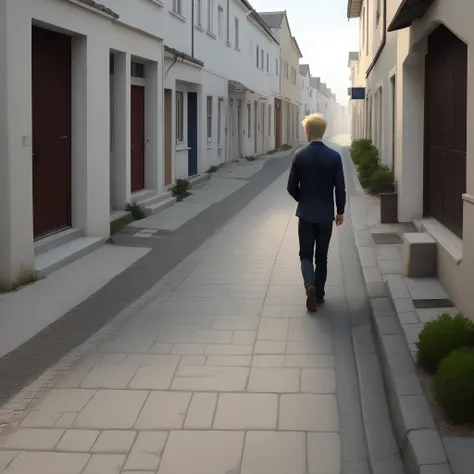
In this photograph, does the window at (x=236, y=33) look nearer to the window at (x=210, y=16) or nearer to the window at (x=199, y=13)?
the window at (x=210, y=16)

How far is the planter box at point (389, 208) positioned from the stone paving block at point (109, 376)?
7419 mm

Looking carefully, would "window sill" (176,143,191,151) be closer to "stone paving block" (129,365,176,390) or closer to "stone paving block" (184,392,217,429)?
"stone paving block" (129,365,176,390)

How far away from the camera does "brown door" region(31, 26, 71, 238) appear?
33.2 ft

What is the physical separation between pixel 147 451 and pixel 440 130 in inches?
262

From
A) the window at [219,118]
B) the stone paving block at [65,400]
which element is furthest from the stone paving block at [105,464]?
the window at [219,118]

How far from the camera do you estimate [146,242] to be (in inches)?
477

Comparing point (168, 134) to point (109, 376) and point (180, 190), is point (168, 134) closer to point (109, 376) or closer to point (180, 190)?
point (180, 190)

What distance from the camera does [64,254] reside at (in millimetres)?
10156

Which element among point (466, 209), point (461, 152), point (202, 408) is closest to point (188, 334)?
point (202, 408)

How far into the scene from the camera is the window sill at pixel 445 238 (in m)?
7.46

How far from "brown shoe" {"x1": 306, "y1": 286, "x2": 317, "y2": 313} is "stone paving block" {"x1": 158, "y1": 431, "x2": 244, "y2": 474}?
9.63 ft

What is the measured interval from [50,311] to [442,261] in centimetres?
376

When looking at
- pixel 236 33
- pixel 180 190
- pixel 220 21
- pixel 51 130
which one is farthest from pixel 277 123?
pixel 51 130

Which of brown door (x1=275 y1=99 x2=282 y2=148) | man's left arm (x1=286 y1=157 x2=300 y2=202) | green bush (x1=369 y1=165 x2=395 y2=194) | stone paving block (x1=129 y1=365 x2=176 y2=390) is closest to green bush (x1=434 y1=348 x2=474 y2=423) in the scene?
stone paving block (x1=129 y1=365 x2=176 y2=390)
